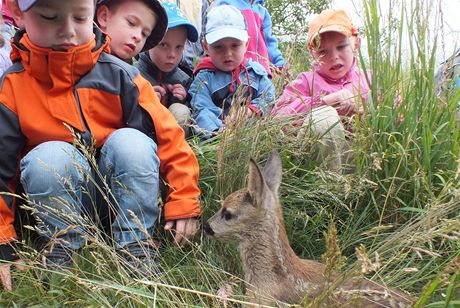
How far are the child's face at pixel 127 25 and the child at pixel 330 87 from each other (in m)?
0.97

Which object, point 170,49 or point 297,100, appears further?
point 170,49

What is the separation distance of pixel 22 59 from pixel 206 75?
1.77 m

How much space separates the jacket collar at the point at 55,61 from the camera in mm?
2519

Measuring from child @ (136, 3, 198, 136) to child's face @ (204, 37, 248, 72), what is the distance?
184 millimetres

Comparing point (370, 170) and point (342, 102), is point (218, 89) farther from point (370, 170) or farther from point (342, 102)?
point (370, 170)

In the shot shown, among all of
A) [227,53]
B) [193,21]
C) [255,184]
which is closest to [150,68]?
[227,53]

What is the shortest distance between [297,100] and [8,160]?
1786 millimetres

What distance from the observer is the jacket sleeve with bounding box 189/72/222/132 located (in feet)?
12.2

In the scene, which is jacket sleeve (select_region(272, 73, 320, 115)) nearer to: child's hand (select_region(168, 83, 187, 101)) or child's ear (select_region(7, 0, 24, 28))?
child's hand (select_region(168, 83, 187, 101))

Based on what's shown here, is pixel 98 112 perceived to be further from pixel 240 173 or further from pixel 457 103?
pixel 457 103

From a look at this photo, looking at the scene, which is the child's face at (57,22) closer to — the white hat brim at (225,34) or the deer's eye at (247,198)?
the deer's eye at (247,198)

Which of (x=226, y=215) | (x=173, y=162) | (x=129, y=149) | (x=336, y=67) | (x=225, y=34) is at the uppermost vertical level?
(x=225, y=34)

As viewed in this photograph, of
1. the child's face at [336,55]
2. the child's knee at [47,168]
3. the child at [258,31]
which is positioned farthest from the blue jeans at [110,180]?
the child at [258,31]

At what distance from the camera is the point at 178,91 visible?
4.18m
